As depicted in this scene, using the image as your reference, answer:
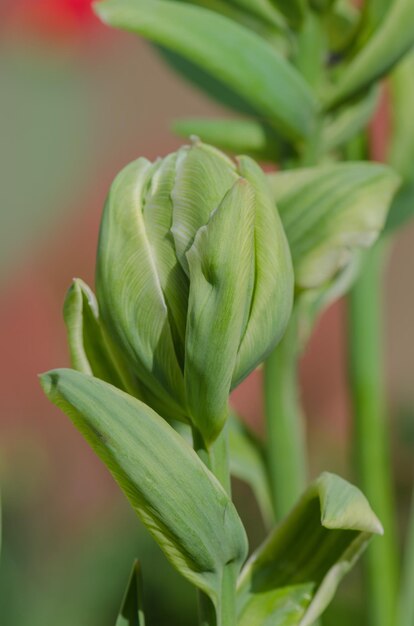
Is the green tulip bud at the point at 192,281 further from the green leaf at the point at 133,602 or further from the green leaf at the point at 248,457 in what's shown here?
the green leaf at the point at 248,457

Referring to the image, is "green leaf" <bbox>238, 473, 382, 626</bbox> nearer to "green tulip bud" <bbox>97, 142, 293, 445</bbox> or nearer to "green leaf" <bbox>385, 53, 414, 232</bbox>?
"green tulip bud" <bbox>97, 142, 293, 445</bbox>

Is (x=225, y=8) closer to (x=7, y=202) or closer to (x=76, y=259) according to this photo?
(x=76, y=259)

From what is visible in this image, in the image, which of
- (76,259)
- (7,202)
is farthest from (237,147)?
(7,202)

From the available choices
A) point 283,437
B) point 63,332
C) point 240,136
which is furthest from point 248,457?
point 63,332

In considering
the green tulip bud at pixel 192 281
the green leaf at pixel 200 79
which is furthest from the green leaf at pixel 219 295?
the green leaf at pixel 200 79

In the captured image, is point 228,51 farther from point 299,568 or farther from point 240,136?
point 299,568
